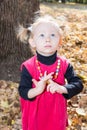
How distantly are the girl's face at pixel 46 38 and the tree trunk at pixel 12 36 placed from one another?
2348 mm

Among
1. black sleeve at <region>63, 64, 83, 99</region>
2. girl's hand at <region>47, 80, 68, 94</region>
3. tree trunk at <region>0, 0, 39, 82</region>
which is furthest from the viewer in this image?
A: tree trunk at <region>0, 0, 39, 82</region>

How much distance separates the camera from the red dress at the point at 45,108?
2.99 metres

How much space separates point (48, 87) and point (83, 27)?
248 inches

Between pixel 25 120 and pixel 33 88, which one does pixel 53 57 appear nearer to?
pixel 33 88

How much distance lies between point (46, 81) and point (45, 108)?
25 cm

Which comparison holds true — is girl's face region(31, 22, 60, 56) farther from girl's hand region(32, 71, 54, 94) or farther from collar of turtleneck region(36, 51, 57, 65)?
girl's hand region(32, 71, 54, 94)

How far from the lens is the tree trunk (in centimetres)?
527

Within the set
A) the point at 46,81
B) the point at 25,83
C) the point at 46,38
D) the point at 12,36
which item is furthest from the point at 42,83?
the point at 12,36

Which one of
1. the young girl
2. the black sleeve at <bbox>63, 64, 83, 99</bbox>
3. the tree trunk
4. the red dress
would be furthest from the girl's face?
the tree trunk

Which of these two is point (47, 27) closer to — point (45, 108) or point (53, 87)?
point (53, 87)

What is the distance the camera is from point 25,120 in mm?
3162

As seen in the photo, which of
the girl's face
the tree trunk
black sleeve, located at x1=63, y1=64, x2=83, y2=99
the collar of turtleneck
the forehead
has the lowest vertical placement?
the tree trunk

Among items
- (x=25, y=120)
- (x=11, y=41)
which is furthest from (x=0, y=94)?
(x=25, y=120)

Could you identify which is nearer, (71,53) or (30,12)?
(30,12)
